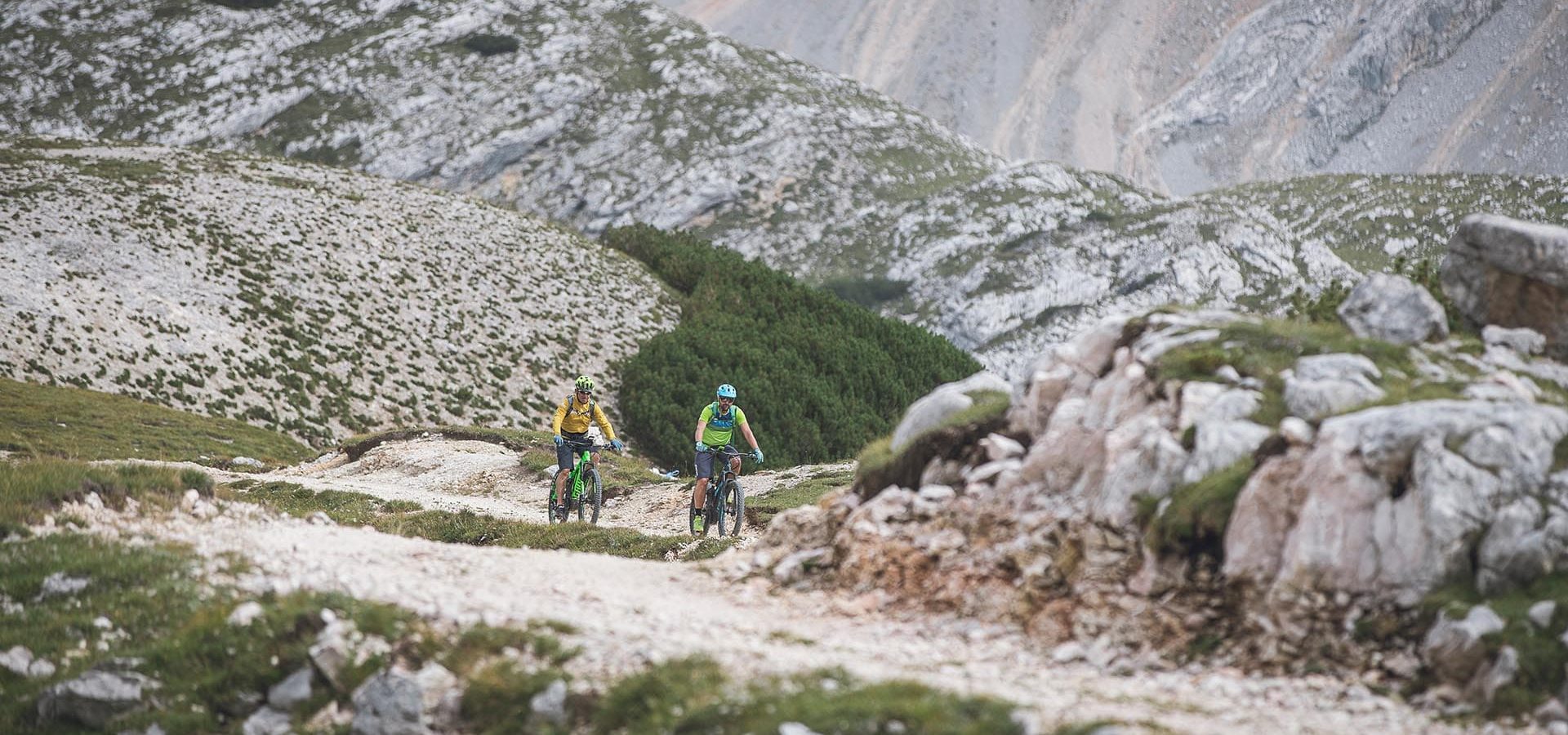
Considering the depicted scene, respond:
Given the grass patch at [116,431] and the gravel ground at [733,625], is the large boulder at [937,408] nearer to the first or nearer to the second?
the gravel ground at [733,625]

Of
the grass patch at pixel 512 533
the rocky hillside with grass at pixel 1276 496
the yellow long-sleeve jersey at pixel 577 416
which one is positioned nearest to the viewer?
the rocky hillside with grass at pixel 1276 496

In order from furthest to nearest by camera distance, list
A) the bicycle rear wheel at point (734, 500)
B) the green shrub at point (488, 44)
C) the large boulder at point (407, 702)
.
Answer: the green shrub at point (488, 44), the bicycle rear wheel at point (734, 500), the large boulder at point (407, 702)

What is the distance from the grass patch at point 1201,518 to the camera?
12.1 metres

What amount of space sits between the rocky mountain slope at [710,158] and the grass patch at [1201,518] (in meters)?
148

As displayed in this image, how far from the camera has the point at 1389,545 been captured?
11.0 meters

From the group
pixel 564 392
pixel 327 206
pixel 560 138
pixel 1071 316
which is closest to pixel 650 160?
pixel 560 138

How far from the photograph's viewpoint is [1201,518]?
12.1 m

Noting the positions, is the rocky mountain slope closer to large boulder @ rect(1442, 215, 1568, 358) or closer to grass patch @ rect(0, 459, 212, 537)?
grass patch @ rect(0, 459, 212, 537)

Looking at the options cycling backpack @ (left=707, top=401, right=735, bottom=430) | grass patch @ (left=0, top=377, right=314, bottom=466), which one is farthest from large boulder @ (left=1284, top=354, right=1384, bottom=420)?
grass patch @ (left=0, top=377, right=314, bottom=466)

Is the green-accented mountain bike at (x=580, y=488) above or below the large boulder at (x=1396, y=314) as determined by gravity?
below

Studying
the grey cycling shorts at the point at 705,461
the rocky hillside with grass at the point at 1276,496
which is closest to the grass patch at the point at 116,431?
the grey cycling shorts at the point at 705,461

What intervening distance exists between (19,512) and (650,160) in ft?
534

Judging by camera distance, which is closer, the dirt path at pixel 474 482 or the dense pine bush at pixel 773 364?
the dirt path at pixel 474 482

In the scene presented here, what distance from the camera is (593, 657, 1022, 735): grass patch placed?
384 inches
